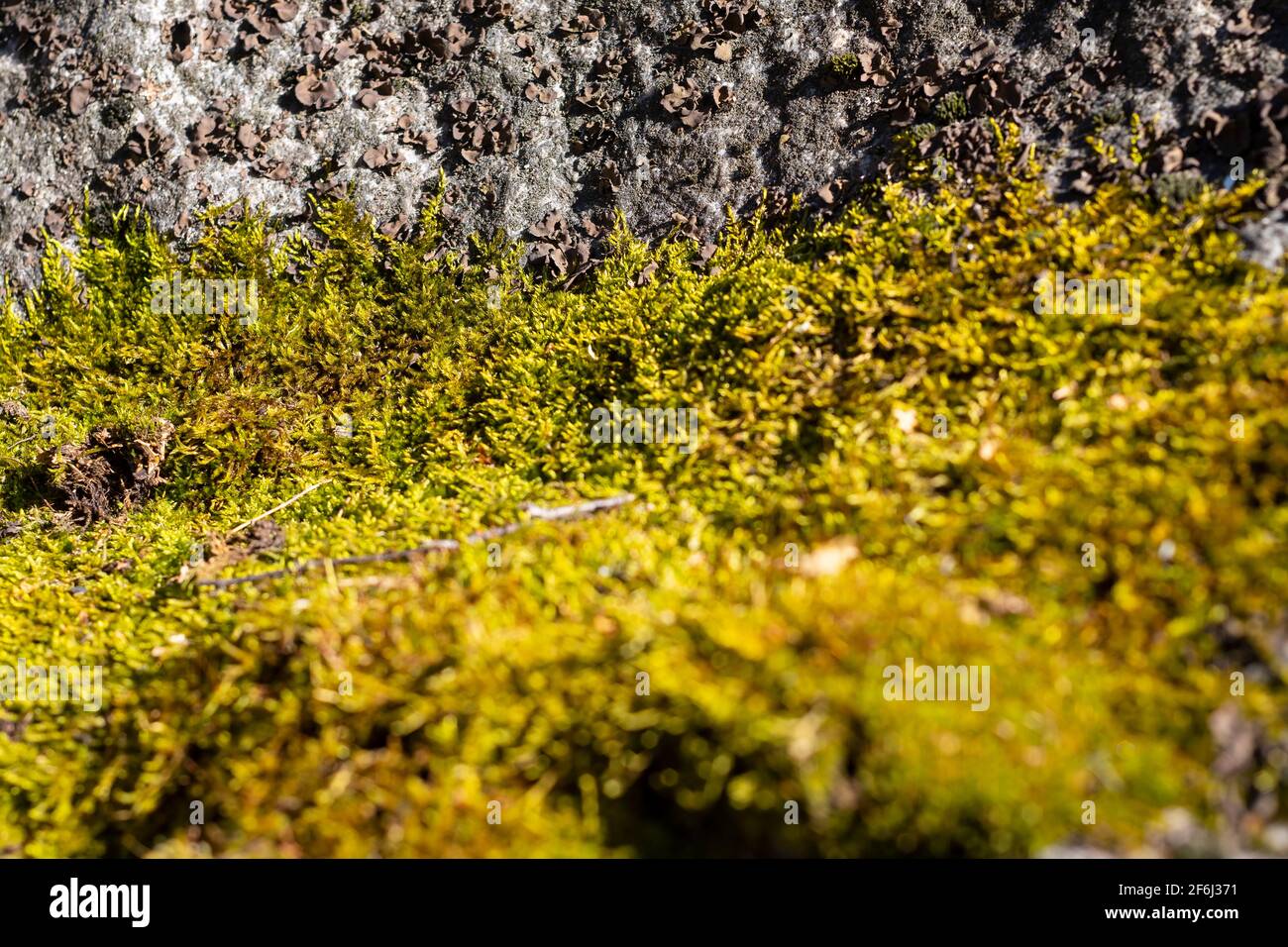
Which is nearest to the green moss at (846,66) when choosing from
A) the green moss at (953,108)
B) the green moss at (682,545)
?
the green moss at (953,108)

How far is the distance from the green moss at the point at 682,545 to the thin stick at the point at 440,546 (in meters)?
0.06

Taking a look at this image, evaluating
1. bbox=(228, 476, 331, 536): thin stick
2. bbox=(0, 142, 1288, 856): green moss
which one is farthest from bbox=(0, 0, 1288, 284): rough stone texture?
bbox=(228, 476, 331, 536): thin stick

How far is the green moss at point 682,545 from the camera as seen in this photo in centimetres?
221

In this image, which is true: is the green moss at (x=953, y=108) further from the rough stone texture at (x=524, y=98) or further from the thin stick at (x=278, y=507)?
the thin stick at (x=278, y=507)

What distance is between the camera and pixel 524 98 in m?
4.78

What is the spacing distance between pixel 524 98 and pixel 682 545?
313cm

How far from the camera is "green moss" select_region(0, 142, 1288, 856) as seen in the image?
2.21 m

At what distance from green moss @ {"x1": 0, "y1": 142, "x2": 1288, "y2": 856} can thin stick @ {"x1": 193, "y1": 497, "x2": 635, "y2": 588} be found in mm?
58

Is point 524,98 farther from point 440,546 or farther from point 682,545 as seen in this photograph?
point 682,545

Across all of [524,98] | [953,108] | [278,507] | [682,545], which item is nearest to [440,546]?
[682,545]

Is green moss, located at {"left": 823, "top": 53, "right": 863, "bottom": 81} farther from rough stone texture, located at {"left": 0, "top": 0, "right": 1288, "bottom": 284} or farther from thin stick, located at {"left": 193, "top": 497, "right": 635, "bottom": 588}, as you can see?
thin stick, located at {"left": 193, "top": 497, "right": 635, "bottom": 588}

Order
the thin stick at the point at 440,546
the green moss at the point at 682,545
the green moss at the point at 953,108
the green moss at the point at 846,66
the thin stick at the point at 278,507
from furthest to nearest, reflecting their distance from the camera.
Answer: the green moss at the point at 846,66 < the green moss at the point at 953,108 < the thin stick at the point at 278,507 < the thin stick at the point at 440,546 < the green moss at the point at 682,545

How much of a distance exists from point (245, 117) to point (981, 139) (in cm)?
416
